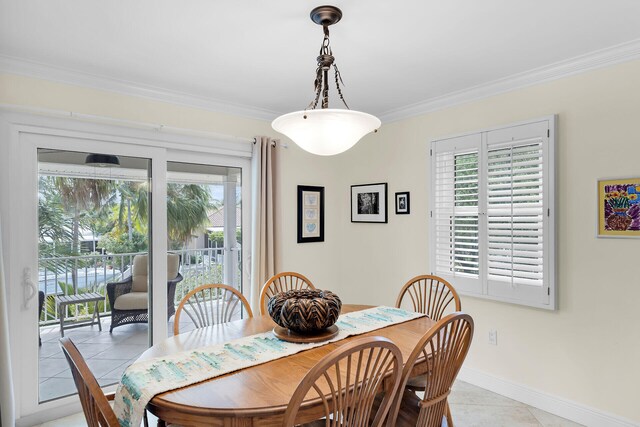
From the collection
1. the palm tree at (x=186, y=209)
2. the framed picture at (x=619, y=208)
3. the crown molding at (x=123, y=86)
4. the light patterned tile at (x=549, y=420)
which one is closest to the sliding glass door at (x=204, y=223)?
the palm tree at (x=186, y=209)

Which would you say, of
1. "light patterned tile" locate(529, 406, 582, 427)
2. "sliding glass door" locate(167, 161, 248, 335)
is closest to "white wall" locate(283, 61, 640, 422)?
"light patterned tile" locate(529, 406, 582, 427)

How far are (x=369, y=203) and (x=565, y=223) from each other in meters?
1.88

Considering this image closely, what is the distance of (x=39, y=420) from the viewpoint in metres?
2.73

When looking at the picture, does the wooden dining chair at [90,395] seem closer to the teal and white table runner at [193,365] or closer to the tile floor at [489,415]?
the teal and white table runner at [193,365]

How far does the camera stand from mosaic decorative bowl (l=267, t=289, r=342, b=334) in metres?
1.97

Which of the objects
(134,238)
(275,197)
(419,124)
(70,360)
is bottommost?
(70,360)

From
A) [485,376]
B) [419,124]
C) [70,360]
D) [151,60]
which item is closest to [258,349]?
[70,360]

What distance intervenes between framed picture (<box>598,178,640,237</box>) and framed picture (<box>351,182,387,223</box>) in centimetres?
187

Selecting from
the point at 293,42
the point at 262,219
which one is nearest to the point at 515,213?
the point at 293,42

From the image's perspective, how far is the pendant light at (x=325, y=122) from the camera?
6.20ft

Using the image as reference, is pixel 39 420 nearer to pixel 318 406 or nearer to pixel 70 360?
pixel 70 360

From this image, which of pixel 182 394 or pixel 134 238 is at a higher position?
pixel 134 238

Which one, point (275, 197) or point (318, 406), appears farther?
point (275, 197)

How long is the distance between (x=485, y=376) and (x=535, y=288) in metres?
0.91
